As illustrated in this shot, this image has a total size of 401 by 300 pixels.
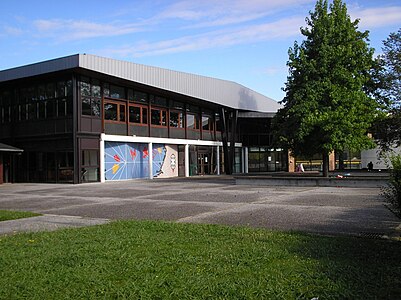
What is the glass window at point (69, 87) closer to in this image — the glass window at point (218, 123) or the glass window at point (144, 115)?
the glass window at point (144, 115)

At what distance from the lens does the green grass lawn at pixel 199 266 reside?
471cm

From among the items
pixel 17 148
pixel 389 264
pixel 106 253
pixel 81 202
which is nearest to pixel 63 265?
pixel 106 253

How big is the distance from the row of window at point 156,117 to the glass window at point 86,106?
1.56 metres

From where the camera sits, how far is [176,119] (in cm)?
3869

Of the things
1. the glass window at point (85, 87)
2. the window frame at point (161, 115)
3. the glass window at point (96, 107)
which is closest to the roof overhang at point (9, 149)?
the glass window at point (96, 107)

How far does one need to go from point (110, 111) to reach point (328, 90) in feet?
51.3

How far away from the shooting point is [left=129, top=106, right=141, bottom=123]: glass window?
33.3 m

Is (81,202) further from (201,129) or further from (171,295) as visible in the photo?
(201,129)

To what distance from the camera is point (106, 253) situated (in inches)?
258

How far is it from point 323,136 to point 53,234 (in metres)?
17.9

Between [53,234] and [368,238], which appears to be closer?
Answer: [368,238]

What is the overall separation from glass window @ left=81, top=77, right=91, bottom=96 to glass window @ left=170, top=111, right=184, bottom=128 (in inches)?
386

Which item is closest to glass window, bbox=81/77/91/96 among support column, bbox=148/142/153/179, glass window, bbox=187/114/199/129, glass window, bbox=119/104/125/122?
glass window, bbox=119/104/125/122

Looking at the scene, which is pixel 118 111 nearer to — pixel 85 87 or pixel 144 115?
pixel 144 115
